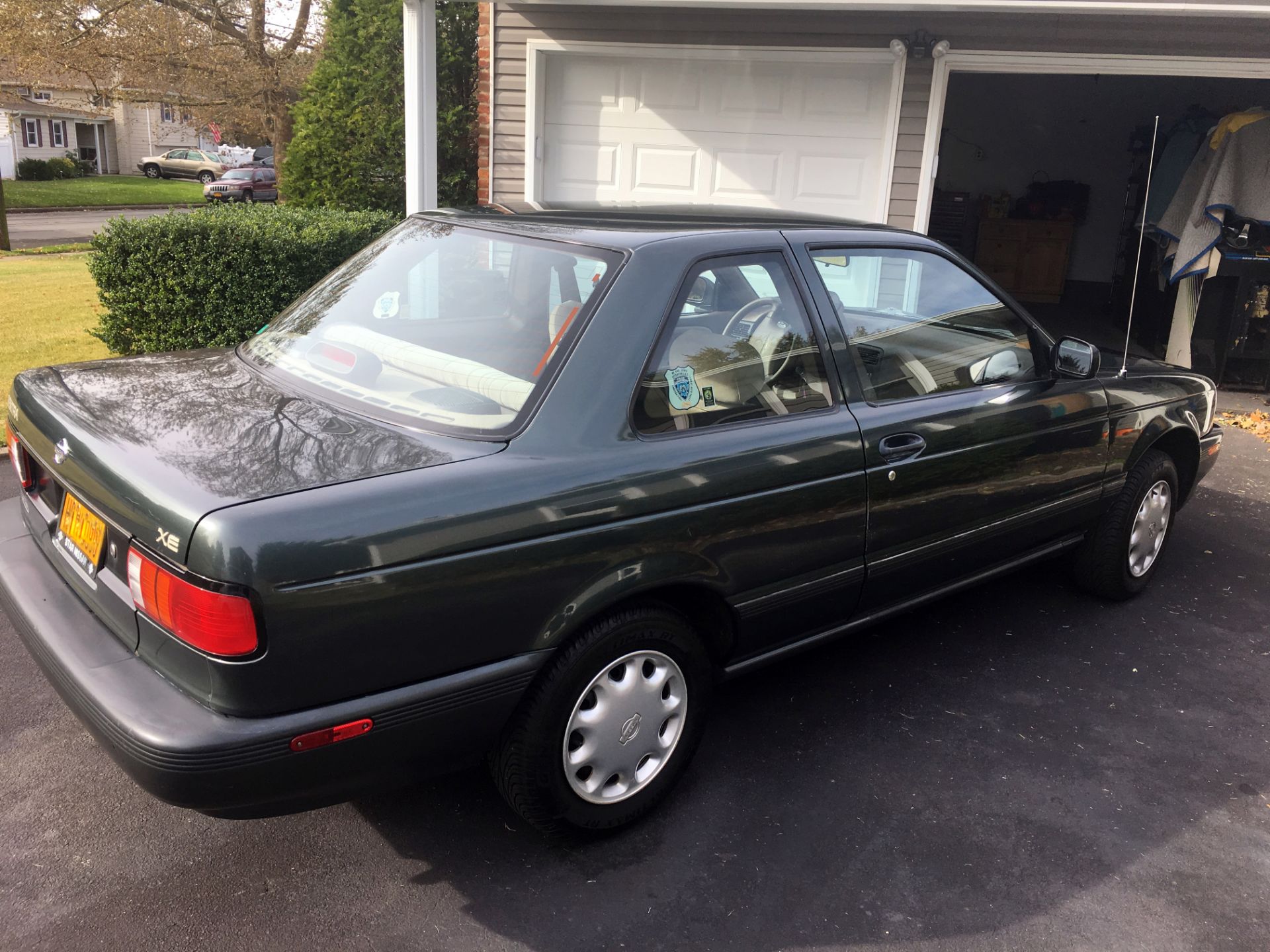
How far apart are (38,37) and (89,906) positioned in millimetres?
16092

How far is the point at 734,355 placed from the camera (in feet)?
9.76

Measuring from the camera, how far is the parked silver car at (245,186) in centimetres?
3238

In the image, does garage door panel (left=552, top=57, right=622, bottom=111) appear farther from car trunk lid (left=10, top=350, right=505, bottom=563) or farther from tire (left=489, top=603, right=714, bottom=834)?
tire (left=489, top=603, right=714, bottom=834)

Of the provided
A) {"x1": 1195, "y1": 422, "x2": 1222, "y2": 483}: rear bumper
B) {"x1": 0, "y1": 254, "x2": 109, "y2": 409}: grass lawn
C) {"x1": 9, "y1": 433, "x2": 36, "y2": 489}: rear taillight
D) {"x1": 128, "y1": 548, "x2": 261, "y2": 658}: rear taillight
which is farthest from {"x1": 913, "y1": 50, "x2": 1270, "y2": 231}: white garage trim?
{"x1": 128, "y1": 548, "x2": 261, "y2": 658}: rear taillight

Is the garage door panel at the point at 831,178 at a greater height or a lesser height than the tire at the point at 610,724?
greater

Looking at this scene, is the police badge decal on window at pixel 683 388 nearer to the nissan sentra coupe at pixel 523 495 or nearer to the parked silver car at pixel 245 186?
the nissan sentra coupe at pixel 523 495

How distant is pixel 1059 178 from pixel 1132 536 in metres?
12.6

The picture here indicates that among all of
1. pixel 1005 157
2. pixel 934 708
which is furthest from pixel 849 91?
pixel 1005 157

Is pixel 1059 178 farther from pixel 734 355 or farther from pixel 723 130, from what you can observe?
pixel 734 355

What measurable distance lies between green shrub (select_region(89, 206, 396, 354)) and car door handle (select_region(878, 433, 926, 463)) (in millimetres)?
5564

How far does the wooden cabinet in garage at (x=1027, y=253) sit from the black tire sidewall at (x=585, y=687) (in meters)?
12.8

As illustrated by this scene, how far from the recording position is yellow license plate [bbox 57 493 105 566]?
2.48 metres

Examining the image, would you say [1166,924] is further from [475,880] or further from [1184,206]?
[1184,206]

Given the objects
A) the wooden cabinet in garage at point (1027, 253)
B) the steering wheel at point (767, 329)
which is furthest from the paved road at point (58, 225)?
the steering wheel at point (767, 329)
